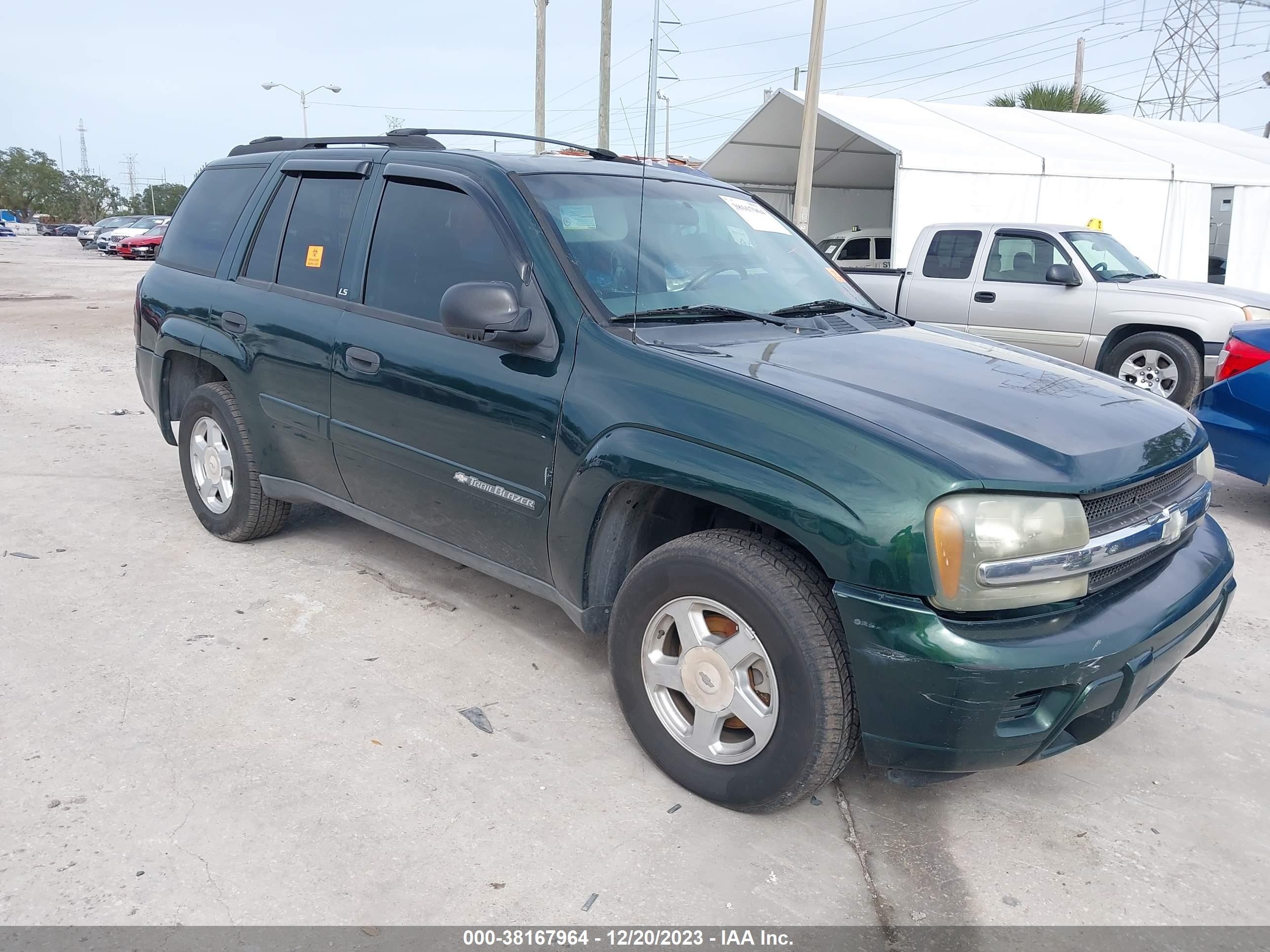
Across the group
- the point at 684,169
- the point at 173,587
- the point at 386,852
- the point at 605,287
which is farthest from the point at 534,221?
the point at 173,587

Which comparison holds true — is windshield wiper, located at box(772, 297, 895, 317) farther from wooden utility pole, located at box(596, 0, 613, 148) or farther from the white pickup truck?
wooden utility pole, located at box(596, 0, 613, 148)

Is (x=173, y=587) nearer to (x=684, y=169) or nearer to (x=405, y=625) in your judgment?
(x=405, y=625)

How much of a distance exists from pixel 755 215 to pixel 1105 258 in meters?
6.87

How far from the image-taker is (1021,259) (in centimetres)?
986

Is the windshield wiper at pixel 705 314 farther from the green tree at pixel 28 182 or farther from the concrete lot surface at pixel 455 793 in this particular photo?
the green tree at pixel 28 182

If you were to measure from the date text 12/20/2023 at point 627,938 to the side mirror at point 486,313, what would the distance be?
1.73 m

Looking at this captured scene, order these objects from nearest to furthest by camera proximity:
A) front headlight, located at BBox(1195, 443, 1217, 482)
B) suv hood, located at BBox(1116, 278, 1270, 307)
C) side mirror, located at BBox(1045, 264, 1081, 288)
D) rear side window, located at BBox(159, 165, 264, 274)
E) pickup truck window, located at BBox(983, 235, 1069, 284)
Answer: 1. front headlight, located at BBox(1195, 443, 1217, 482)
2. rear side window, located at BBox(159, 165, 264, 274)
3. suv hood, located at BBox(1116, 278, 1270, 307)
4. side mirror, located at BBox(1045, 264, 1081, 288)
5. pickup truck window, located at BBox(983, 235, 1069, 284)

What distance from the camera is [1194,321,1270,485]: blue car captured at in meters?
5.50

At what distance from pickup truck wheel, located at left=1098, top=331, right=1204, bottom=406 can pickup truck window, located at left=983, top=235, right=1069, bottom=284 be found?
40.9 inches

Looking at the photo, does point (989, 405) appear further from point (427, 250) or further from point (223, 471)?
point (223, 471)

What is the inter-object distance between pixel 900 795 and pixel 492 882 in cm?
126

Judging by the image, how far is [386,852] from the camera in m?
2.69

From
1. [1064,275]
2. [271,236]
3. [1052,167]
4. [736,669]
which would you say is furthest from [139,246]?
[736,669]

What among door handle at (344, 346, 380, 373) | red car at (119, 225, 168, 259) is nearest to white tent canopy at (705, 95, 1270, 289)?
door handle at (344, 346, 380, 373)
